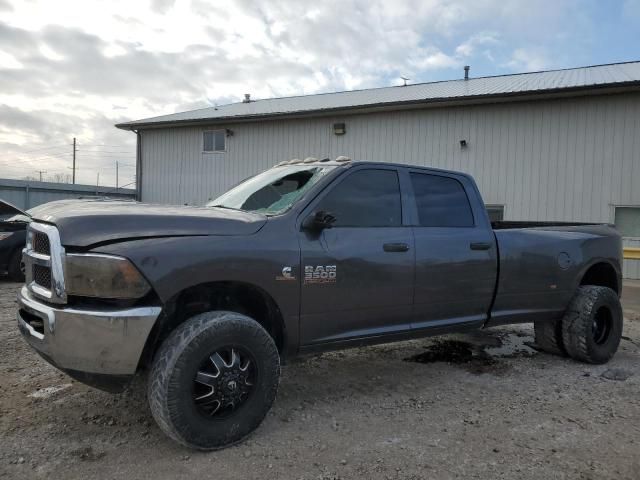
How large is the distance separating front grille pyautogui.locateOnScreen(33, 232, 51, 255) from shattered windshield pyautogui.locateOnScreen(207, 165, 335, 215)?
1380mm

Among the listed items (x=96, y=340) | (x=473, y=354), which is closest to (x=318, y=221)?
(x=96, y=340)

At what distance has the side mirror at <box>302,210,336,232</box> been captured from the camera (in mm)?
3482

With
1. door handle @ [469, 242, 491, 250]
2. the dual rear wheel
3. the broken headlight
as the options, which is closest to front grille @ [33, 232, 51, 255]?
the broken headlight

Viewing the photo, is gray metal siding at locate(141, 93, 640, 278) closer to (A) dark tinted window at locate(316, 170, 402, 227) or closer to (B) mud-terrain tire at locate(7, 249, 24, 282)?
(B) mud-terrain tire at locate(7, 249, 24, 282)

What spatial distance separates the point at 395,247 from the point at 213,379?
1.67 m

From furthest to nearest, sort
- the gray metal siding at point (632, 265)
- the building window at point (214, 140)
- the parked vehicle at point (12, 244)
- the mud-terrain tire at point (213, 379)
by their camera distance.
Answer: the building window at point (214, 140) < the gray metal siding at point (632, 265) < the parked vehicle at point (12, 244) < the mud-terrain tire at point (213, 379)

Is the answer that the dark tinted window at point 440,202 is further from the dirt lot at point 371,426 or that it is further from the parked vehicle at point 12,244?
the parked vehicle at point 12,244

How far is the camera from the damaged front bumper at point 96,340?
2.85 meters

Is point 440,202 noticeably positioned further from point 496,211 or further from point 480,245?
point 496,211

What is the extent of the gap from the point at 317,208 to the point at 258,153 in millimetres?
13172

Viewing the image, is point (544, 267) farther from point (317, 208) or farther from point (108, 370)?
point (108, 370)

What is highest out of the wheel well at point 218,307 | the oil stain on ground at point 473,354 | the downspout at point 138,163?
the downspout at point 138,163

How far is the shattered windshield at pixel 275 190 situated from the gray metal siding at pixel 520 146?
32.2 feet

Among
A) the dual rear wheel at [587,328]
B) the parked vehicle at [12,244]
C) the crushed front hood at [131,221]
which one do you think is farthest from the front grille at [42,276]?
the parked vehicle at [12,244]
